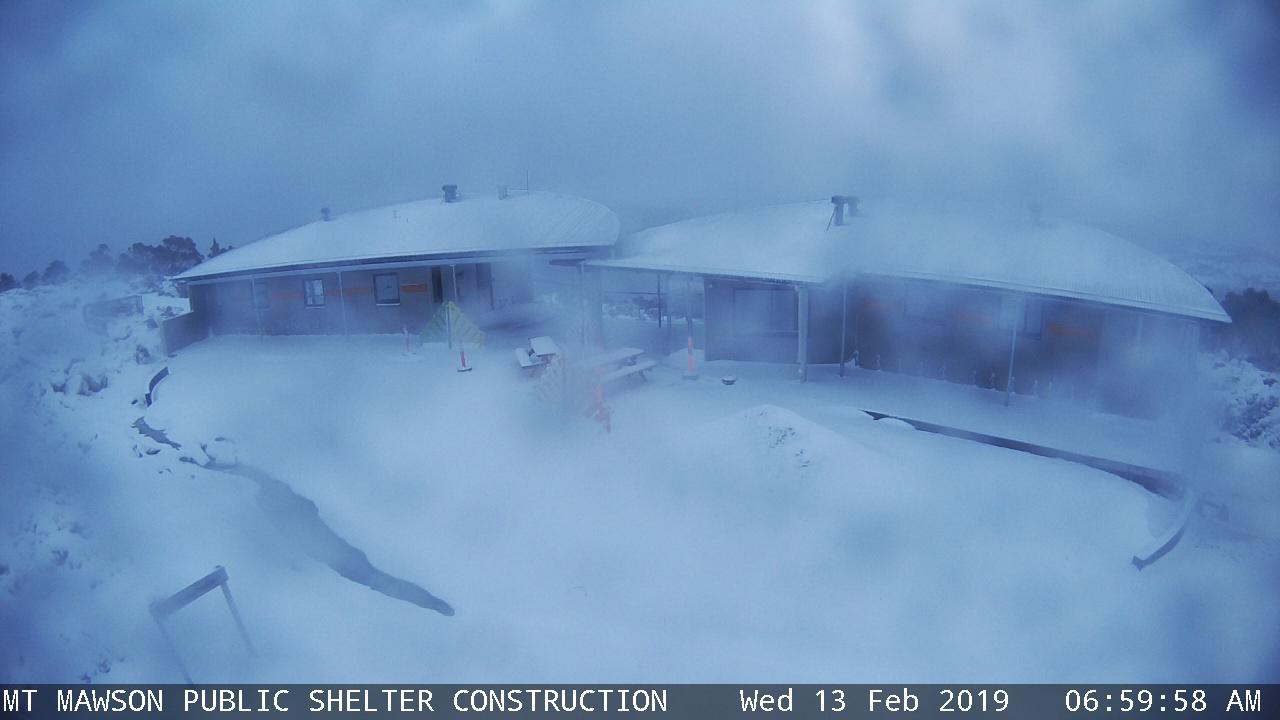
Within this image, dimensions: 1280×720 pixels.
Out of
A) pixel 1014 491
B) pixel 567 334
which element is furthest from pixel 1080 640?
pixel 567 334

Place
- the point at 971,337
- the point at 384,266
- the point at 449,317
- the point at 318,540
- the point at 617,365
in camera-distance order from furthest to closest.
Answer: the point at 384,266, the point at 449,317, the point at 617,365, the point at 971,337, the point at 318,540

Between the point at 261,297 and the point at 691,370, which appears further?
the point at 261,297

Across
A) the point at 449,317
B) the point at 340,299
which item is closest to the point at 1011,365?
the point at 449,317

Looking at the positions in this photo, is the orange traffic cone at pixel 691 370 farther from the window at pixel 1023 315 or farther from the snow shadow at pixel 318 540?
the snow shadow at pixel 318 540

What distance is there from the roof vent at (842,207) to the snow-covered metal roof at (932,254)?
108 mm

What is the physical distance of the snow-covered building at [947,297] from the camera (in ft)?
33.5

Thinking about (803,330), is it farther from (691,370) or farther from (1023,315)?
(1023,315)

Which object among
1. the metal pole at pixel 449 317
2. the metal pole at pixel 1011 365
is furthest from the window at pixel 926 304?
the metal pole at pixel 449 317

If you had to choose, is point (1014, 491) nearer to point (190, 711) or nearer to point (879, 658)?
point (879, 658)

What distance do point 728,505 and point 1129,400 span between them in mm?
6651

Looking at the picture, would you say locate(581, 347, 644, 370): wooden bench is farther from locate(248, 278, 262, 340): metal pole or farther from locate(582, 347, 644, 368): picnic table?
locate(248, 278, 262, 340): metal pole

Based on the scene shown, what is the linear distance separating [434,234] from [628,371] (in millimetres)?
7382

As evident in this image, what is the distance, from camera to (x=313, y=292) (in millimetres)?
17172

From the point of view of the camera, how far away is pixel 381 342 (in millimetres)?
16688
